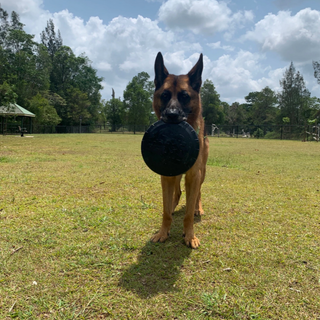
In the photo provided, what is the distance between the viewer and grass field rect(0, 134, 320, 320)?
1914 millimetres

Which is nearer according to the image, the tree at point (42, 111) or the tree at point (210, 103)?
the tree at point (42, 111)

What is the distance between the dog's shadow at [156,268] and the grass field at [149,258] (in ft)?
0.03

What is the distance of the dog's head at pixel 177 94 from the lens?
2762mm

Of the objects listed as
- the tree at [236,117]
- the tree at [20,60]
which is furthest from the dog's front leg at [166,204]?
the tree at [236,117]

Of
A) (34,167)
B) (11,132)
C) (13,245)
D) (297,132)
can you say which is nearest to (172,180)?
(13,245)

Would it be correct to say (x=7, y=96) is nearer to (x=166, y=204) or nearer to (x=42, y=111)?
(x=166, y=204)

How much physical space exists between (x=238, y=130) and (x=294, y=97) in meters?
14.0

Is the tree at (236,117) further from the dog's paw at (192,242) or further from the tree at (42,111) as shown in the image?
the dog's paw at (192,242)

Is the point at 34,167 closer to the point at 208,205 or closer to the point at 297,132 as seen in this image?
the point at 208,205

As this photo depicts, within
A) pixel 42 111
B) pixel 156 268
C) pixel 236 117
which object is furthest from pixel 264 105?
pixel 156 268

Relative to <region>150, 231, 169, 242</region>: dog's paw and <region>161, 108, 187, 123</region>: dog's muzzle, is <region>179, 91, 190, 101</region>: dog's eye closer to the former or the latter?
<region>161, 108, 187, 123</region>: dog's muzzle

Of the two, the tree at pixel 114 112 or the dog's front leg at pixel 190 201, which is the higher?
the tree at pixel 114 112

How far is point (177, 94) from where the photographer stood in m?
2.97

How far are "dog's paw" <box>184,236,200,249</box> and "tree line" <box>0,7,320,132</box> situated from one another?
40721 mm
